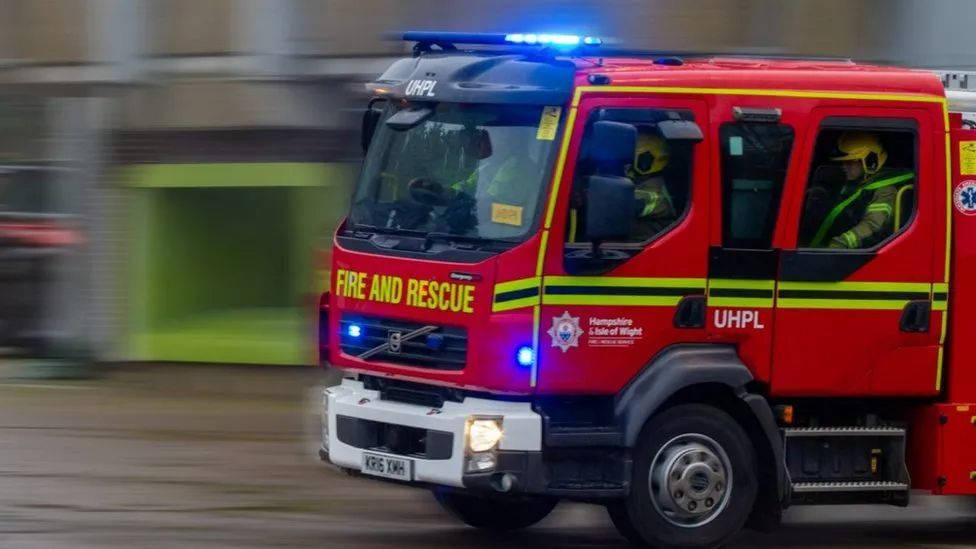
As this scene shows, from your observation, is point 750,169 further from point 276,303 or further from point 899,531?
point 276,303

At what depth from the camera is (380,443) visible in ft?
29.6

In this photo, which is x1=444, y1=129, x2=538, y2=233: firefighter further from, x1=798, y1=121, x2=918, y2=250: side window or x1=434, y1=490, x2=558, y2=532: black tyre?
x1=434, y1=490, x2=558, y2=532: black tyre

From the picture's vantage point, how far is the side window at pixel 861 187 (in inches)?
356

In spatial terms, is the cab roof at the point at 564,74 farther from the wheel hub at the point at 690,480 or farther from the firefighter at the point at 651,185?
the wheel hub at the point at 690,480

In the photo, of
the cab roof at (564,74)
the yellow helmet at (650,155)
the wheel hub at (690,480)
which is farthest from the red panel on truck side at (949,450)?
the yellow helmet at (650,155)

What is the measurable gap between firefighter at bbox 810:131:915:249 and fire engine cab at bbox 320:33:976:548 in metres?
0.01

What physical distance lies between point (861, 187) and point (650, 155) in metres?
1.22

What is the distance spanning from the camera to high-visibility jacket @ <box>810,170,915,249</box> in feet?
29.7

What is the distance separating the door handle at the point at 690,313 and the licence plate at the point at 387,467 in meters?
1.49

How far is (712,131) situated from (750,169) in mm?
289

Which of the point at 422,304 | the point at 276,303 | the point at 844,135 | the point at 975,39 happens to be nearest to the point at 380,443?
the point at 422,304

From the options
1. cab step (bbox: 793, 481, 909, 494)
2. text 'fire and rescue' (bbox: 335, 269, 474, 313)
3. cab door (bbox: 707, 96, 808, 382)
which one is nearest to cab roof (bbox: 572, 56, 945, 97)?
cab door (bbox: 707, 96, 808, 382)

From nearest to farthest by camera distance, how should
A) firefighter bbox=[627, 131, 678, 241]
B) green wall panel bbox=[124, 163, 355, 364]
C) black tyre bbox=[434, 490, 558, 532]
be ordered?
firefighter bbox=[627, 131, 678, 241]
black tyre bbox=[434, 490, 558, 532]
green wall panel bbox=[124, 163, 355, 364]

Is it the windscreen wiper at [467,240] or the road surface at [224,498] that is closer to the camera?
the windscreen wiper at [467,240]
